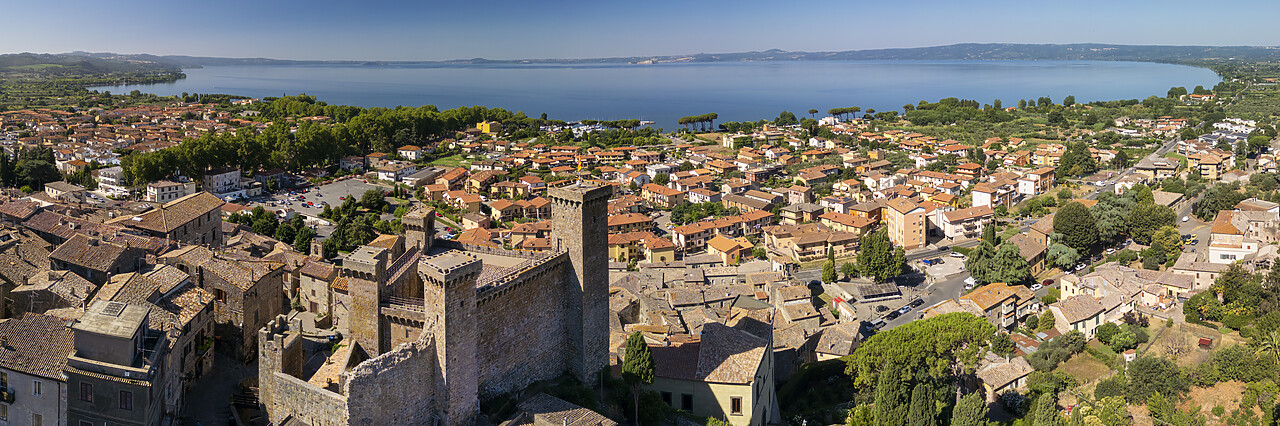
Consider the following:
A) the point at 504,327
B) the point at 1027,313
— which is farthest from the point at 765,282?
the point at 504,327

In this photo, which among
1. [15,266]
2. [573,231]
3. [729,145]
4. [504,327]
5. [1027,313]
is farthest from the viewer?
[729,145]

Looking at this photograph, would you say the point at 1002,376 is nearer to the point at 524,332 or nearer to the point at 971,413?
the point at 971,413

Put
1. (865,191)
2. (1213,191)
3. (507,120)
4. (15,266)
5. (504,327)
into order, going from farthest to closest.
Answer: (507,120) < (865,191) < (1213,191) < (15,266) < (504,327)

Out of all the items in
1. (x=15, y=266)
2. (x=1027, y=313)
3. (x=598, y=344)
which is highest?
(x=15, y=266)

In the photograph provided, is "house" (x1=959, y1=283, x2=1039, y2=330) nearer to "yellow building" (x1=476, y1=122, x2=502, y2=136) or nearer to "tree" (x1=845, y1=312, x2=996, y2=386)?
"tree" (x1=845, y1=312, x2=996, y2=386)

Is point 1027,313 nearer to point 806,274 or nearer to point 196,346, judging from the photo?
point 806,274

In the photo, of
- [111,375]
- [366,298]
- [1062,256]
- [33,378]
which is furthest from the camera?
[1062,256]

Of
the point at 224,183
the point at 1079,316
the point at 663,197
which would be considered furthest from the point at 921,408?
the point at 224,183
